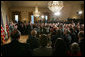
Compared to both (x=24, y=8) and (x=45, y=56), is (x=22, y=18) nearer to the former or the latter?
(x=24, y=8)

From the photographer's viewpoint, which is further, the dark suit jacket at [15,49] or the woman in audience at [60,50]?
the woman in audience at [60,50]

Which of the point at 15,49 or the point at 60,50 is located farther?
the point at 60,50

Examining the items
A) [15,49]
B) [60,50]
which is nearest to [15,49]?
[15,49]

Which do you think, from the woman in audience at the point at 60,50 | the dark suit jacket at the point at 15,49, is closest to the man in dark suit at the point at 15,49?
the dark suit jacket at the point at 15,49

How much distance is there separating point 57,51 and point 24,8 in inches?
504

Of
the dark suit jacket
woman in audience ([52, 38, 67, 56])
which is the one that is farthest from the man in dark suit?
woman in audience ([52, 38, 67, 56])

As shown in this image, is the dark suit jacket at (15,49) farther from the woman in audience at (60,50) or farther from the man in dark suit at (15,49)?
the woman in audience at (60,50)

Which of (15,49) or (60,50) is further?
(60,50)

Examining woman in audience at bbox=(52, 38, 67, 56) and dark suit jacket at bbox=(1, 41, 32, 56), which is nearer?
dark suit jacket at bbox=(1, 41, 32, 56)

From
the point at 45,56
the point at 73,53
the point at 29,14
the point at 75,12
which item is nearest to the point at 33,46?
the point at 45,56

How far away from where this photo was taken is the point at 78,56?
1907mm

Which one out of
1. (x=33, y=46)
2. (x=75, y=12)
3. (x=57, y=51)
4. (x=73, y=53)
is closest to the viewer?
(x=73, y=53)

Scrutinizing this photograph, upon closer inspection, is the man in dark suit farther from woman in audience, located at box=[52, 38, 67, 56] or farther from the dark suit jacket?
woman in audience, located at box=[52, 38, 67, 56]

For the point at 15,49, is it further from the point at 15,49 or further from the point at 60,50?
the point at 60,50
